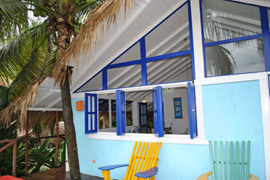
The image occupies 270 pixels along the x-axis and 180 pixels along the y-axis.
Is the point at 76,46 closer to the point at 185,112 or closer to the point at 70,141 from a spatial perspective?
the point at 70,141

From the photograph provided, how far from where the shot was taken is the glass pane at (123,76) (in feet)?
18.2

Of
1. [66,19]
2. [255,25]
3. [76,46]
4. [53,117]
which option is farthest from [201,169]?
[53,117]

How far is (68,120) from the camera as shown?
13.1 ft

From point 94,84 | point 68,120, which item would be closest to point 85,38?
point 68,120

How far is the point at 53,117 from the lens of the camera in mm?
7023

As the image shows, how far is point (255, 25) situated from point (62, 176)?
571 cm

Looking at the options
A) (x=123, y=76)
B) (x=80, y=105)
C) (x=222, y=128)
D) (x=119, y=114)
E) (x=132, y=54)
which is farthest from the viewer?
(x=123, y=76)

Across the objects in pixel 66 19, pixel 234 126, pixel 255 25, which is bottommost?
pixel 234 126

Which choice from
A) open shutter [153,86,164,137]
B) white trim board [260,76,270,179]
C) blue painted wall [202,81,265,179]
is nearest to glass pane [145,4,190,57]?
open shutter [153,86,164,137]

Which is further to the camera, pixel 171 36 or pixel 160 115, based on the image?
pixel 171 36

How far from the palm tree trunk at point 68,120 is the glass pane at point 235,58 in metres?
2.86

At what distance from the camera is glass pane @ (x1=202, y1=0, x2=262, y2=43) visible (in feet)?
12.9

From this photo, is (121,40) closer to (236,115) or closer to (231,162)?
(236,115)

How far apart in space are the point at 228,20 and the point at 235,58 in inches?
33.2
